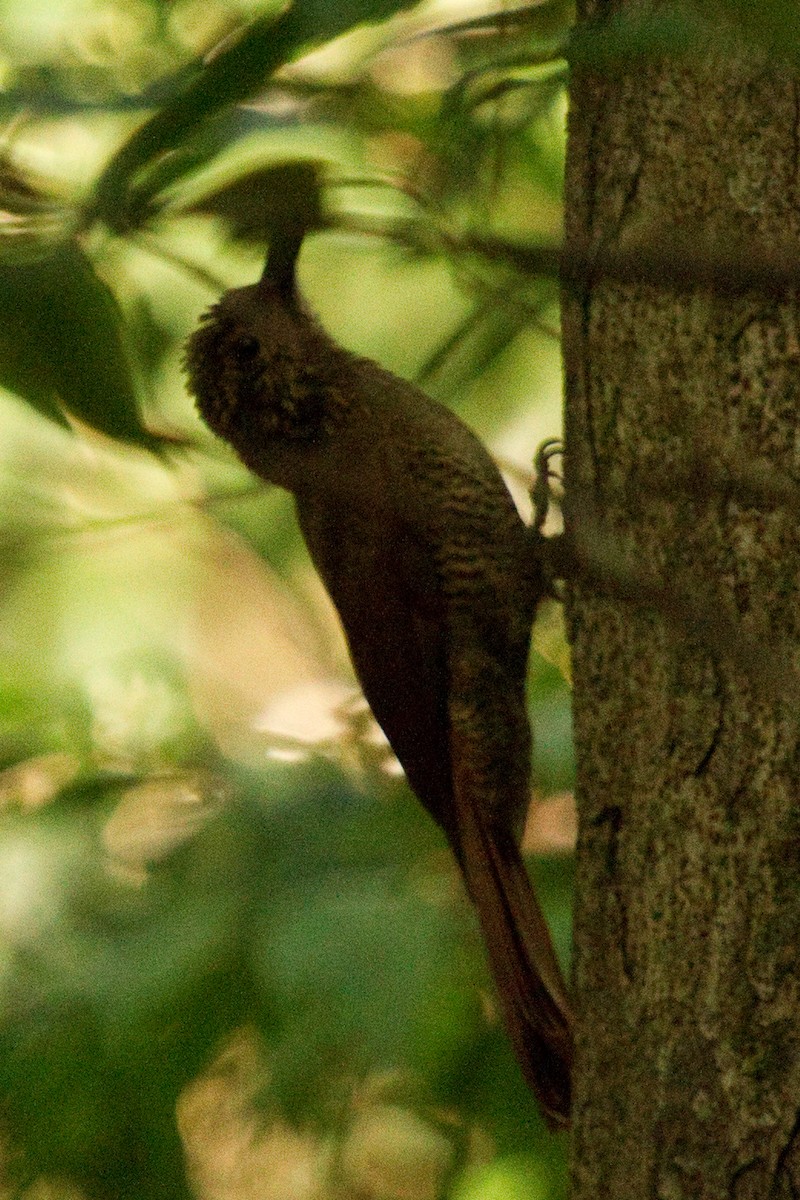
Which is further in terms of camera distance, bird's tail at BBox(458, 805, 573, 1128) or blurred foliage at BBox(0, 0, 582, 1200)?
bird's tail at BBox(458, 805, 573, 1128)

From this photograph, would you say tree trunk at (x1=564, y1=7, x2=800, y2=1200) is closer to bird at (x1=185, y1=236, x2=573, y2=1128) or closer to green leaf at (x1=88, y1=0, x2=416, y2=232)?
bird at (x1=185, y1=236, x2=573, y2=1128)

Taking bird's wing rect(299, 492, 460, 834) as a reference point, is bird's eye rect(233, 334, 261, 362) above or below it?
above

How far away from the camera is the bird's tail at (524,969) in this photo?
6.78 feet

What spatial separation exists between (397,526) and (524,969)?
3.25 ft

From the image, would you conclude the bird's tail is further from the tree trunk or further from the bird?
the bird

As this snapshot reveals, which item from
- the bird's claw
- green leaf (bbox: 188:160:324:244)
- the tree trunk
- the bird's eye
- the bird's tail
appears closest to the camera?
green leaf (bbox: 188:160:324:244)

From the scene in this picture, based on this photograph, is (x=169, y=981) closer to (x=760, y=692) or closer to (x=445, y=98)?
(x=760, y=692)

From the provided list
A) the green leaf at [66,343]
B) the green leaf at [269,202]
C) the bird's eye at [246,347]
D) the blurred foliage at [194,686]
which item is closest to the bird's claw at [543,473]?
the blurred foliage at [194,686]

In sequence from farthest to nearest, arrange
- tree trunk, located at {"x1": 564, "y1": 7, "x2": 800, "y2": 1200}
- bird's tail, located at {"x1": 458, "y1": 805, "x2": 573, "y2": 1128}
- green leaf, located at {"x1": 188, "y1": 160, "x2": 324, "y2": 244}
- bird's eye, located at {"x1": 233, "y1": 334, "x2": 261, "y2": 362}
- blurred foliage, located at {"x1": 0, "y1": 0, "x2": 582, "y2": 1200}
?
bird's eye, located at {"x1": 233, "y1": 334, "x2": 261, "y2": 362}
bird's tail, located at {"x1": 458, "y1": 805, "x2": 573, "y2": 1128}
tree trunk, located at {"x1": 564, "y1": 7, "x2": 800, "y2": 1200}
blurred foliage, located at {"x1": 0, "y1": 0, "x2": 582, "y2": 1200}
green leaf, located at {"x1": 188, "y1": 160, "x2": 324, "y2": 244}

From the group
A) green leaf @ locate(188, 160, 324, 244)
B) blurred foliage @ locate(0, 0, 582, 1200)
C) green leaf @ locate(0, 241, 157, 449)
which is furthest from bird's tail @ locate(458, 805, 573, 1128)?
green leaf @ locate(188, 160, 324, 244)

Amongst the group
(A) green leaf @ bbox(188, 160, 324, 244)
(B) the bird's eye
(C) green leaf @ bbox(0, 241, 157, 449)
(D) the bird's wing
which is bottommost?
(D) the bird's wing

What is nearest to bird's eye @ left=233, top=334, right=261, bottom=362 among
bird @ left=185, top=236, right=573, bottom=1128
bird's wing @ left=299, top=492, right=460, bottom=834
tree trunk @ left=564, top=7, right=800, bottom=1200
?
bird @ left=185, top=236, right=573, bottom=1128

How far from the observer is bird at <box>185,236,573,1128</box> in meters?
2.78

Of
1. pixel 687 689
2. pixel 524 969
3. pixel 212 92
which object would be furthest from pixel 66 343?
pixel 524 969
